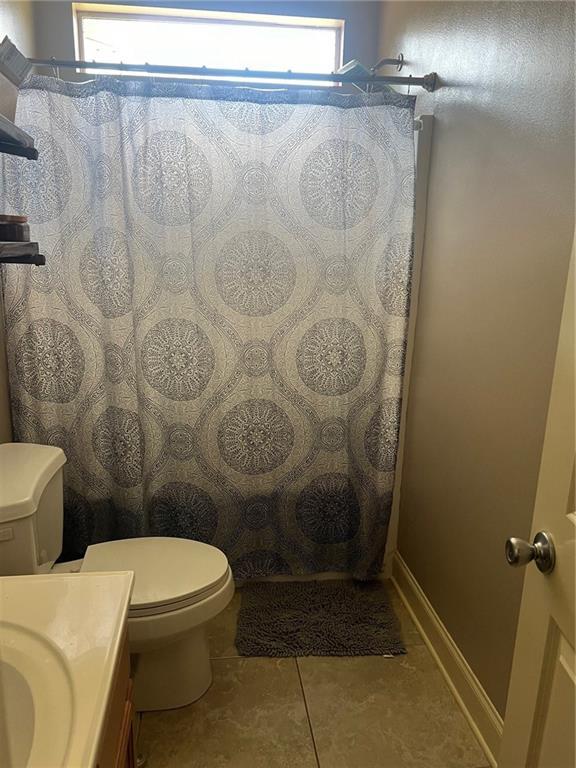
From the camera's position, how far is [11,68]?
1619 millimetres

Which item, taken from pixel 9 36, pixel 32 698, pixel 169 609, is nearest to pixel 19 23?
pixel 9 36

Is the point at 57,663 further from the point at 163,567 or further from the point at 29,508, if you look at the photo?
the point at 163,567

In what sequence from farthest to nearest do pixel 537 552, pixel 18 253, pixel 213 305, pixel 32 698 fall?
pixel 213 305, pixel 18 253, pixel 537 552, pixel 32 698

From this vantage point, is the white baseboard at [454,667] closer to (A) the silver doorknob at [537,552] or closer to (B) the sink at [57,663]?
(A) the silver doorknob at [537,552]

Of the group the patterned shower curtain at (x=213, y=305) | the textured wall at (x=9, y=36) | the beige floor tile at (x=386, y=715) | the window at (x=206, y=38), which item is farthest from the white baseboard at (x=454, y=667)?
the window at (x=206, y=38)

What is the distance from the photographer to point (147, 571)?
171 cm

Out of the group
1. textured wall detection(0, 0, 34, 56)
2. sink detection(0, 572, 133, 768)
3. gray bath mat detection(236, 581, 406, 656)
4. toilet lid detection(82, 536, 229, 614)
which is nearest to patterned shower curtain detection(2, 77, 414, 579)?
gray bath mat detection(236, 581, 406, 656)

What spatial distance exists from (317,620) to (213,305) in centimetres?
125

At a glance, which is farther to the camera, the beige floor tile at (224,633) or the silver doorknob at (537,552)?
the beige floor tile at (224,633)

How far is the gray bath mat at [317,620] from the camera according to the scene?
2.00 m

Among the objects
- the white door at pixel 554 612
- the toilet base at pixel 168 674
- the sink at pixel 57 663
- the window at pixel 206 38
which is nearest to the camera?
the sink at pixel 57 663

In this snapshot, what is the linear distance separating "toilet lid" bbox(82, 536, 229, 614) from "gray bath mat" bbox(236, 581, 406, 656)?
0.45 meters

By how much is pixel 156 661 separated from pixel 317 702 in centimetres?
52

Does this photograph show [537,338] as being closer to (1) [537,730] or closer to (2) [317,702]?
(1) [537,730]
